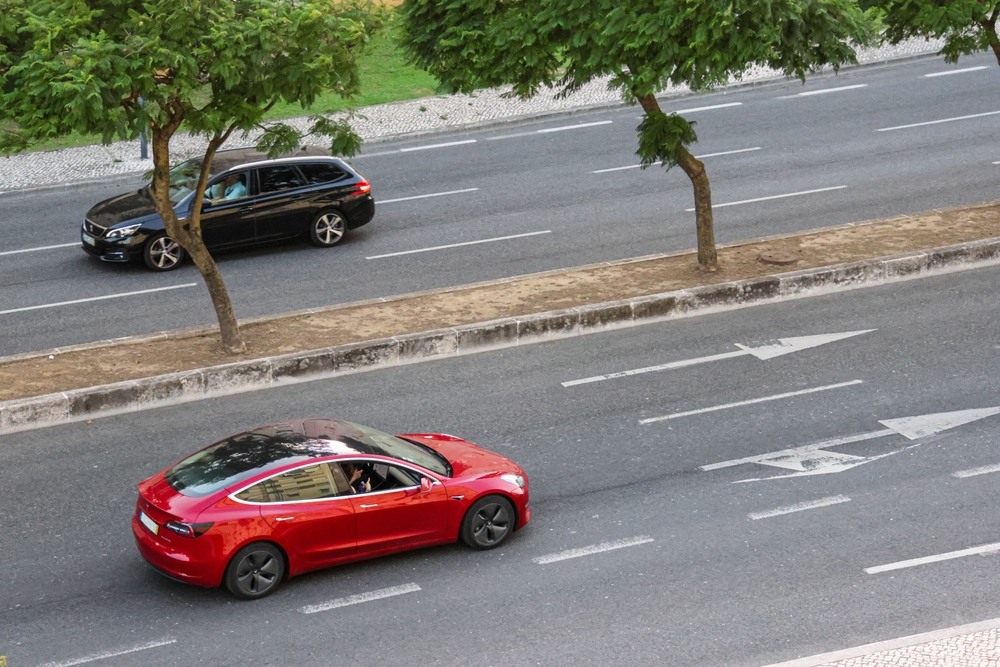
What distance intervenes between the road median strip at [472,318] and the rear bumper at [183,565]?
4.49 m

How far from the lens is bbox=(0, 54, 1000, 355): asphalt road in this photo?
1862 centimetres

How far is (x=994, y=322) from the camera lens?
16.4m

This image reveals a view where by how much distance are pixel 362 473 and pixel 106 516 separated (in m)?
2.84

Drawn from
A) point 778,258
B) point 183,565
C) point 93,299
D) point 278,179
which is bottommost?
point 183,565

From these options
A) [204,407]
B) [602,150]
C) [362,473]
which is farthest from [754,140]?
[362,473]

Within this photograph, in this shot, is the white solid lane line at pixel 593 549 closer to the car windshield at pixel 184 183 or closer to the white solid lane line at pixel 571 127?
the car windshield at pixel 184 183

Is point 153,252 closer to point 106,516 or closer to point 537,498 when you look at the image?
point 106,516

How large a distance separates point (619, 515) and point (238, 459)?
3687 millimetres

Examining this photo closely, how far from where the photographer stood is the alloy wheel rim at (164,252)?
63.9 feet

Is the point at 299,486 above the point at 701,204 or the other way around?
the other way around

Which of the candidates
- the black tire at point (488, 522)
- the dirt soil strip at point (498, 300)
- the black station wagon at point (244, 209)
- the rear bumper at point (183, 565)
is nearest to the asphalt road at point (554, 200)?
the black station wagon at point (244, 209)

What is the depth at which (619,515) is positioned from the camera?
12.1 m

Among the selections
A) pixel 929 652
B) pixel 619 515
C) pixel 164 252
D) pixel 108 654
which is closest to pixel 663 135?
pixel 619 515

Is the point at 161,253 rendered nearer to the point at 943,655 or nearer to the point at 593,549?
the point at 593,549
